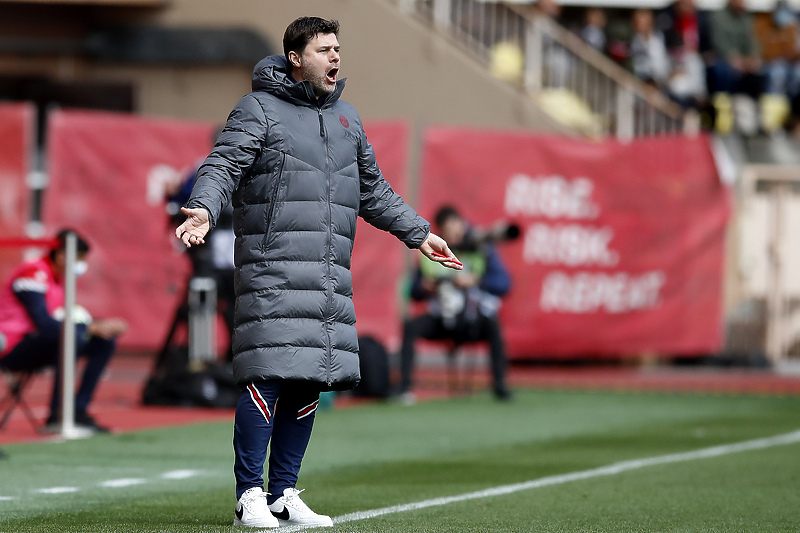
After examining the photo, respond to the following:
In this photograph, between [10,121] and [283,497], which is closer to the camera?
[283,497]

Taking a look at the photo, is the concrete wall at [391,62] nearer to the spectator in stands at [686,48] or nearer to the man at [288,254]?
the spectator in stands at [686,48]

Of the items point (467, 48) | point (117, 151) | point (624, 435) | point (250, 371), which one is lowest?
point (624, 435)

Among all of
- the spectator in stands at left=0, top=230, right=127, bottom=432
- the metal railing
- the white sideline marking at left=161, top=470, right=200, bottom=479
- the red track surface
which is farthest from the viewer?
the metal railing

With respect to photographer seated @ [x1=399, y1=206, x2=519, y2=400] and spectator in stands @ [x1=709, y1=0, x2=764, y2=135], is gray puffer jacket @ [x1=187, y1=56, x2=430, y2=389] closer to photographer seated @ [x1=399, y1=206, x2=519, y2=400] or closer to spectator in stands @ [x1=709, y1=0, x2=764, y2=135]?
photographer seated @ [x1=399, y1=206, x2=519, y2=400]

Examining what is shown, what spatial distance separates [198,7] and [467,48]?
3636mm

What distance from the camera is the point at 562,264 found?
52.9 feet

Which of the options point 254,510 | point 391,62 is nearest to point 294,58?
point 254,510

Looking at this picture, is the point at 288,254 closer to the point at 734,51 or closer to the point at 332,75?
the point at 332,75

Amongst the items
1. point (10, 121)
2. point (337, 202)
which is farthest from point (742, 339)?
point (337, 202)

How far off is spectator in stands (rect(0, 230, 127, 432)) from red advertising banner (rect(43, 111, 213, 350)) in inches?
215

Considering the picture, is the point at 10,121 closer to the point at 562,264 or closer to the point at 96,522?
the point at 562,264

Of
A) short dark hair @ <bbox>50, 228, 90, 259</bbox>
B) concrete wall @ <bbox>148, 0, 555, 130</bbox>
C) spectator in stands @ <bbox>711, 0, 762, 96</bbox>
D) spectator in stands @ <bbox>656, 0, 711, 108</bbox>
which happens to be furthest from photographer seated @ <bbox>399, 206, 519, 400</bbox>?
spectator in stands @ <bbox>711, 0, 762, 96</bbox>

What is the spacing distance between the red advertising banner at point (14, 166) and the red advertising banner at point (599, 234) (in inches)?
176

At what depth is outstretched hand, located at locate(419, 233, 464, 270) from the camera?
5938mm
